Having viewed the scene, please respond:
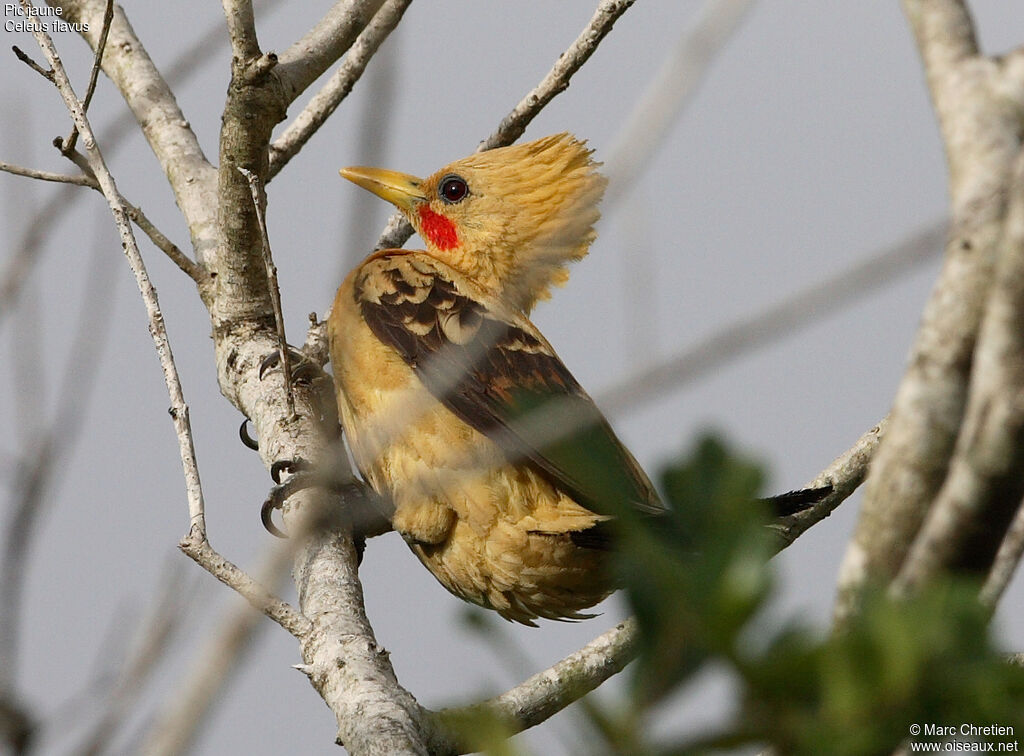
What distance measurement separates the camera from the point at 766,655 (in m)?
1.25

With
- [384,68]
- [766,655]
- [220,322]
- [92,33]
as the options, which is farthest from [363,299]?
[766,655]

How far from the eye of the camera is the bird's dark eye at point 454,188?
6.16 m

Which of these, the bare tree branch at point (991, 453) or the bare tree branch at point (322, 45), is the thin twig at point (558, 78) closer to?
the bare tree branch at point (322, 45)

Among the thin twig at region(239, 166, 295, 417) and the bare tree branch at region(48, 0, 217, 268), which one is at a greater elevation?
the bare tree branch at region(48, 0, 217, 268)

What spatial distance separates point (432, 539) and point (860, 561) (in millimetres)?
3571

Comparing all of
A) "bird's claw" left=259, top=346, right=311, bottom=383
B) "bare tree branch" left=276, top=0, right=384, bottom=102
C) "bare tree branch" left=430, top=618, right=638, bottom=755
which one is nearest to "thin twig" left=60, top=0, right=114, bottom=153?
"bare tree branch" left=276, top=0, right=384, bottom=102

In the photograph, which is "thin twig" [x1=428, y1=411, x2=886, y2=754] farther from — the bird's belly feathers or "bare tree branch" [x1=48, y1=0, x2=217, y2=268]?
"bare tree branch" [x1=48, y1=0, x2=217, y2=268]

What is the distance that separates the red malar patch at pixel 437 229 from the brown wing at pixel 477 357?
0.32 metres

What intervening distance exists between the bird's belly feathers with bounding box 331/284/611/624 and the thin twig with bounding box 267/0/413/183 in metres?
1.27

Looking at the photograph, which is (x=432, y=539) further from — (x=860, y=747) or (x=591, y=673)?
(x=860, y=747)

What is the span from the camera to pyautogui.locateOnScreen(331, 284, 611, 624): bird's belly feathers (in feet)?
15.8

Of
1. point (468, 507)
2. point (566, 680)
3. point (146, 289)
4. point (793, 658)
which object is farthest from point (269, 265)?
point (793, 658)

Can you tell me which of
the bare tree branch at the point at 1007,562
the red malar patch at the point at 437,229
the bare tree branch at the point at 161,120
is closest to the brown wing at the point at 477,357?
the red malar patch at the point at 437,229

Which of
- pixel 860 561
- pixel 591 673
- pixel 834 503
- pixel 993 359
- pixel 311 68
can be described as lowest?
pixel 860 561
